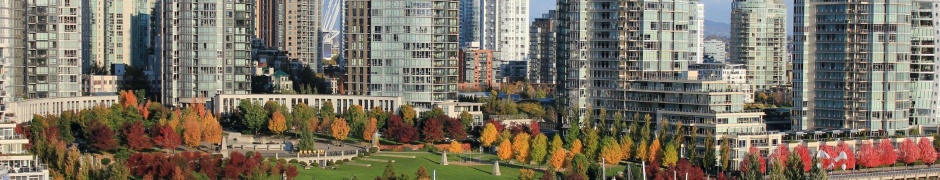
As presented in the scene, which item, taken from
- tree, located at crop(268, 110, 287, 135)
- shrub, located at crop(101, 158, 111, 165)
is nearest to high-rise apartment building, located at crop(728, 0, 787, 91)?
tree, located at crop(268, 110, 287, 135)

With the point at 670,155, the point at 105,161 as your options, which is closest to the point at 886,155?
the point at 670,155

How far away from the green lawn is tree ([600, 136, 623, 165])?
536cm

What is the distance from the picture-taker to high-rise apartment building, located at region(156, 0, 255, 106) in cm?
13825

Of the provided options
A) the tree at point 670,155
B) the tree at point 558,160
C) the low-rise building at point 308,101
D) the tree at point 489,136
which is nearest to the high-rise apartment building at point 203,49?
the low-rise building at point 308,101

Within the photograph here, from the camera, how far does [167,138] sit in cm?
11412

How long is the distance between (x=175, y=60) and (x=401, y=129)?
77.4 ft

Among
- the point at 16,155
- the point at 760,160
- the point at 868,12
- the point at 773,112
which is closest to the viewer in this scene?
the point at 16,155

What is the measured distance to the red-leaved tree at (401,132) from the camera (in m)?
124

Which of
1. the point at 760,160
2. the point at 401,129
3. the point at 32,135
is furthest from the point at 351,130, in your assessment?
the point at 760,160

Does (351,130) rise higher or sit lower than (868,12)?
lower

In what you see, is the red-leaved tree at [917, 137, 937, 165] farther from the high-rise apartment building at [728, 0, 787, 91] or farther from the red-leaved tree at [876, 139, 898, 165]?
the high-rise apartment building at [728, 0, 787, 91]

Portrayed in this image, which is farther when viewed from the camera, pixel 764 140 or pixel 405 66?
pixel 405 66

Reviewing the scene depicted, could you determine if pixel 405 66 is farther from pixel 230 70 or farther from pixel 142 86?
pixel 142 86

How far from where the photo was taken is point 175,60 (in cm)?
13975
